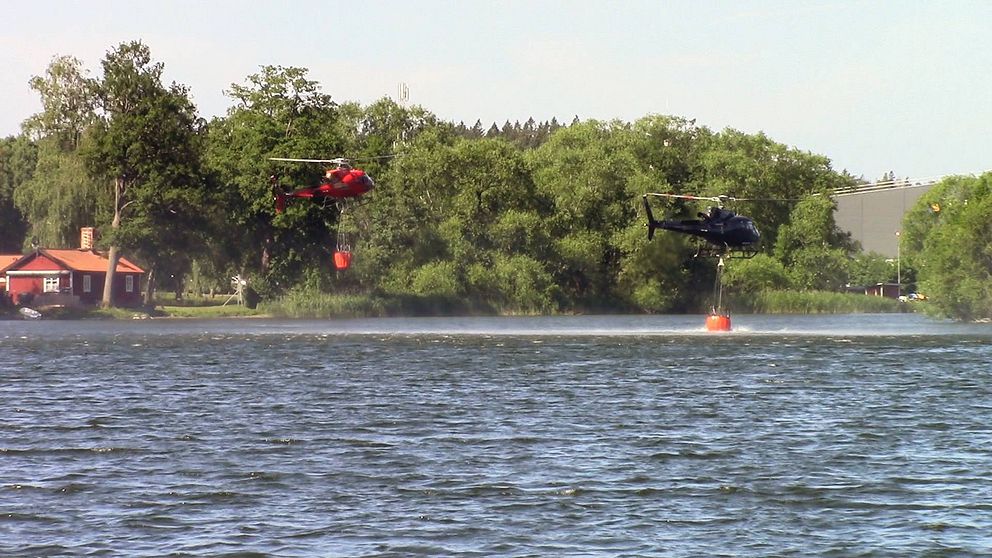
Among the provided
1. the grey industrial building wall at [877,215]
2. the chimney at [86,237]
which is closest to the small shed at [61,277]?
the chimney at [86,237]

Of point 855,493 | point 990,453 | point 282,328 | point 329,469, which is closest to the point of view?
point 855,493

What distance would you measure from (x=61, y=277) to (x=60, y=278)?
0.15 meters

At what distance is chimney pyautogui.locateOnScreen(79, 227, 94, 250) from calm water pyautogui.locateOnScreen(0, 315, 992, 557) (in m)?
60.3

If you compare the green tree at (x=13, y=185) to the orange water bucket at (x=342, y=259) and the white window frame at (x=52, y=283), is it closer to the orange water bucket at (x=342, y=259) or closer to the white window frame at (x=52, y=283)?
the white window frame at (x=52, y=283)

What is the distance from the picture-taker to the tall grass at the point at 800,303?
407 ft

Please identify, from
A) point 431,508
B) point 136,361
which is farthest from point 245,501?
point 136,361

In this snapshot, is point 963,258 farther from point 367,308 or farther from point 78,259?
point 78,259

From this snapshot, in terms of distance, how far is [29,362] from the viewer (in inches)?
2402

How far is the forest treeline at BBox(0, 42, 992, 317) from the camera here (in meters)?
112

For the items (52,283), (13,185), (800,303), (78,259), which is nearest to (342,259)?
(78,259)

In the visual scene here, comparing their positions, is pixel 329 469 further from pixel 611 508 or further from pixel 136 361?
pixel 136 361

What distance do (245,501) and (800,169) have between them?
123m

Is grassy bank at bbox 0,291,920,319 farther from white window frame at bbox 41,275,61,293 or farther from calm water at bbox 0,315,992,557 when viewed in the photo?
calm water at bbox 0,315,992,557

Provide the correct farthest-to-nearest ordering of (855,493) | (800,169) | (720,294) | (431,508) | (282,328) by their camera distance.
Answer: (800,169) < (720,294) < (282,328) < (855,493) < (431,508)
